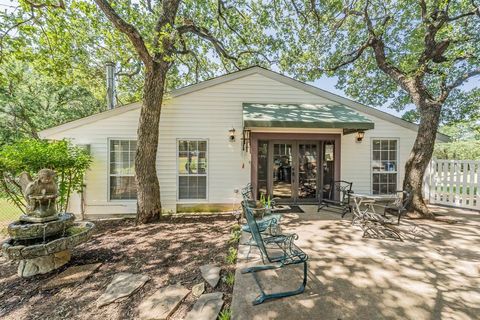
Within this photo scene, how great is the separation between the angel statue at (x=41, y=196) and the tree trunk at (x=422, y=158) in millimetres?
8341

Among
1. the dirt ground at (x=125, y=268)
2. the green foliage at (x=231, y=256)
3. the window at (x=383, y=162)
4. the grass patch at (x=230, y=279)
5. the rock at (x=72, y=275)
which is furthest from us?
the window at (x=383, y=162)

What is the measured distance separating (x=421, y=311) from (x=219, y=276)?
2.39 meters

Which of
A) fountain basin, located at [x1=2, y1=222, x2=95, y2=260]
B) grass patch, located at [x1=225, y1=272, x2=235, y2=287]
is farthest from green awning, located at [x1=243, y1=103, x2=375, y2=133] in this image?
fountain basin, located at [x1=2, y1=222, x2=95, y2=260]

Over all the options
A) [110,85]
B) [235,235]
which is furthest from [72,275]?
[110,85]

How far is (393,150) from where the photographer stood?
7.34 m

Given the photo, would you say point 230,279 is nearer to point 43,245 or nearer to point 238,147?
point 43,245

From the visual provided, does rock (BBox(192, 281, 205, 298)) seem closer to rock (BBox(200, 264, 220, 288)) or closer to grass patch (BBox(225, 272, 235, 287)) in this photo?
rock (BBox(200, 264, 220, 288))

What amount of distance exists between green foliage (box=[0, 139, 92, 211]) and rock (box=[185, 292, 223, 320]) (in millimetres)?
5211

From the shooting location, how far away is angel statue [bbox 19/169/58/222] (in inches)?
136

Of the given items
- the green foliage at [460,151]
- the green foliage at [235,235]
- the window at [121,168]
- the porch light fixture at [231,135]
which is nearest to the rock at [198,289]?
the green foliage at [235,235]

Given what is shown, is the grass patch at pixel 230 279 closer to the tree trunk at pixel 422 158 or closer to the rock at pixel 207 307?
the rock at pixel 207 307

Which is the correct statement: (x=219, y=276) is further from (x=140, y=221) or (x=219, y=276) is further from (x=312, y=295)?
(x=140, y=221)

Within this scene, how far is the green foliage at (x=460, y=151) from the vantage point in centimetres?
1554

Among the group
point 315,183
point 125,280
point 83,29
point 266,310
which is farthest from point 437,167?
point 83,29
